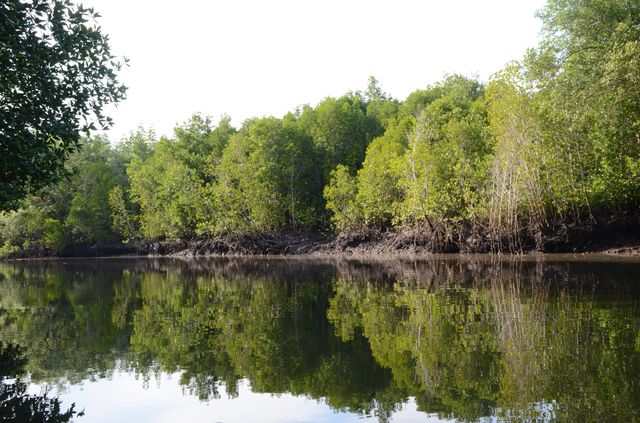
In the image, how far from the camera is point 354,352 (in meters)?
10.1

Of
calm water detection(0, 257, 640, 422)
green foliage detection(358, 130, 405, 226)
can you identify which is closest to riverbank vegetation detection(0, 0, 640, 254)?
green foliage detection(358, 130, 405, 226)

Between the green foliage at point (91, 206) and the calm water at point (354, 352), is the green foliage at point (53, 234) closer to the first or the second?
the green foliage at point (91, 206)

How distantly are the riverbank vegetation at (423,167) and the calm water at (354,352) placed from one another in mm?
4426

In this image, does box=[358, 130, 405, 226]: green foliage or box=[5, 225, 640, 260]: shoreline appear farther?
box=[358, 130, 405, 226]: green foliage

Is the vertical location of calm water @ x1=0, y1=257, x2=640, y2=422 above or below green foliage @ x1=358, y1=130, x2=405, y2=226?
below

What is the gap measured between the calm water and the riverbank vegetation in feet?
14.5

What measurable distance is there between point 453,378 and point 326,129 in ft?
153

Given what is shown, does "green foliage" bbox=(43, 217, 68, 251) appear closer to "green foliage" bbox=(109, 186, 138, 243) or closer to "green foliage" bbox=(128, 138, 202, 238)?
"green foliage" bbox=(109, 186, 138, 243)

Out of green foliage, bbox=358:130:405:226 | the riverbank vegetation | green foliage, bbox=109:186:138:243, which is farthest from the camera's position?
green foliage, bbox=109:186:138:243

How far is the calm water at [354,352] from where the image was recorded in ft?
24.1

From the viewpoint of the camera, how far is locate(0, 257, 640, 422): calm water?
289 inches

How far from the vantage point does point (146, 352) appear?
451 inches

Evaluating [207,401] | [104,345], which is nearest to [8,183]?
[104,345]

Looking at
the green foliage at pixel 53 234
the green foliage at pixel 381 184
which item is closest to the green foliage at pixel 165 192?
the green foliage at pixel 53 234
